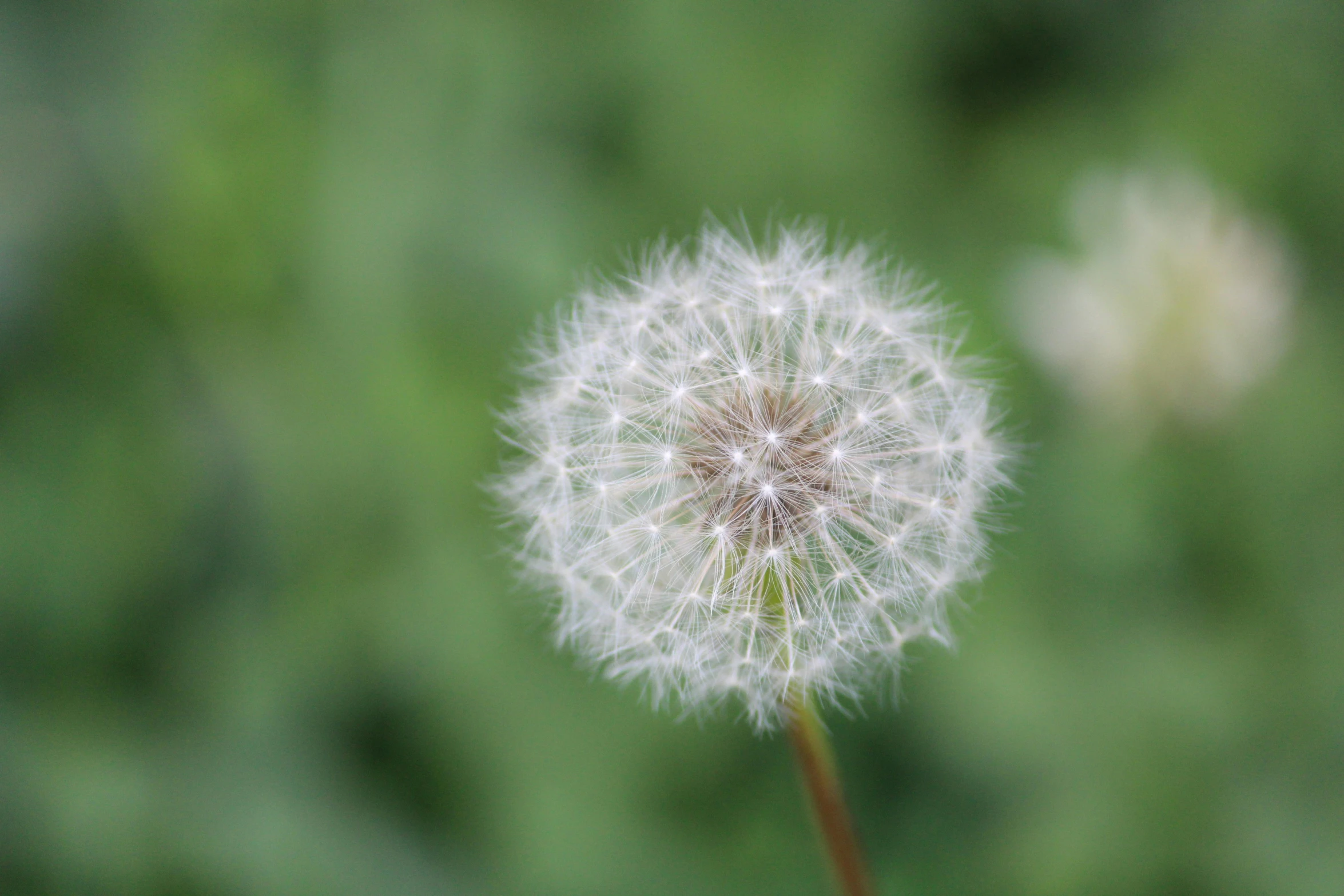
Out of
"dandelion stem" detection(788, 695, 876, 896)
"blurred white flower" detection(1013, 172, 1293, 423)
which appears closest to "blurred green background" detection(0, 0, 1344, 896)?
"blurred white flower" detection(1013, 172, 1293, 423)

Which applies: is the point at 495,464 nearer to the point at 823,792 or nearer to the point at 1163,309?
the point at 823,792

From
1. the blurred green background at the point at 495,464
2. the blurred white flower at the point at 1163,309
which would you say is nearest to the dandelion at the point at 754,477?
the blurred green background at the point at 495,464

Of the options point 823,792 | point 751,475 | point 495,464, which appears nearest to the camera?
point 823,792

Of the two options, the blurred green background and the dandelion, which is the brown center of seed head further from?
the blurred green background

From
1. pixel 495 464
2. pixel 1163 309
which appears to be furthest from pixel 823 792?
pixel 1163 309

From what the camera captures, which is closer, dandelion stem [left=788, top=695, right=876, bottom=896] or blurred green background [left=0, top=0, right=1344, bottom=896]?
dandelion stem [left=788, top=695, right=876, bottom=896]

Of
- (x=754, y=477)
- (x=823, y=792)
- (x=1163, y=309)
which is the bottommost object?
(x=823, y=792)

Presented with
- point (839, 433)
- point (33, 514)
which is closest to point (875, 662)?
point (839, 433)
